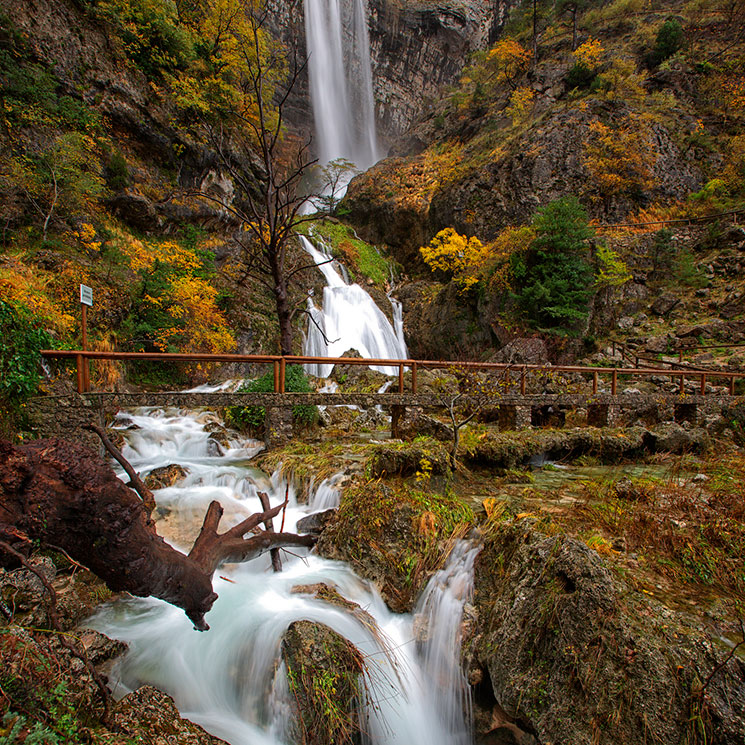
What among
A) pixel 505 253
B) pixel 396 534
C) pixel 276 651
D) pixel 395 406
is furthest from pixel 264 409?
pixel 505 253

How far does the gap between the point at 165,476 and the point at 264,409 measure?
2.84 meters

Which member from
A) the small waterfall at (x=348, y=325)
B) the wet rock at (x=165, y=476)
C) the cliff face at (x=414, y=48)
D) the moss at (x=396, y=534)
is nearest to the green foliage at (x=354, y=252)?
the small waterfall at (x=348, y=325)

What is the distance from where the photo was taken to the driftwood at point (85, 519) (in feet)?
5.84

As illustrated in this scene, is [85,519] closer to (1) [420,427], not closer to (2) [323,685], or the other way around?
(2) [323,685]

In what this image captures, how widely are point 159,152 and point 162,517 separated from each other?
55.2 ft

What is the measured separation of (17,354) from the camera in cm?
534

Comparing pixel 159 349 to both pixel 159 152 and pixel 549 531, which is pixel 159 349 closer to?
pixel 159 152

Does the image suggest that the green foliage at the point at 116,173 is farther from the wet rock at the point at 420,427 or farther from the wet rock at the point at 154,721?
the wet rock at the point at 154,721

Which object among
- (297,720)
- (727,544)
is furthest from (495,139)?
(297,720)

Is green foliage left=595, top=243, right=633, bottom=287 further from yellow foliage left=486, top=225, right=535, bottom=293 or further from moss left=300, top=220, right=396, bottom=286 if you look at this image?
moss left=300, top=220, right=396, bottom=286

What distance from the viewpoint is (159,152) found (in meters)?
16.0

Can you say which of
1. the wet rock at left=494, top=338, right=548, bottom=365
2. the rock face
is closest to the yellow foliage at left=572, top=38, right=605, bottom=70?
the wet rock at left=494, top=338, right=548, bottom=365

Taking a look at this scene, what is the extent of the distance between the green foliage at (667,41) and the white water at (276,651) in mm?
33685

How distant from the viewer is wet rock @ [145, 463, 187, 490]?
6.09 m
